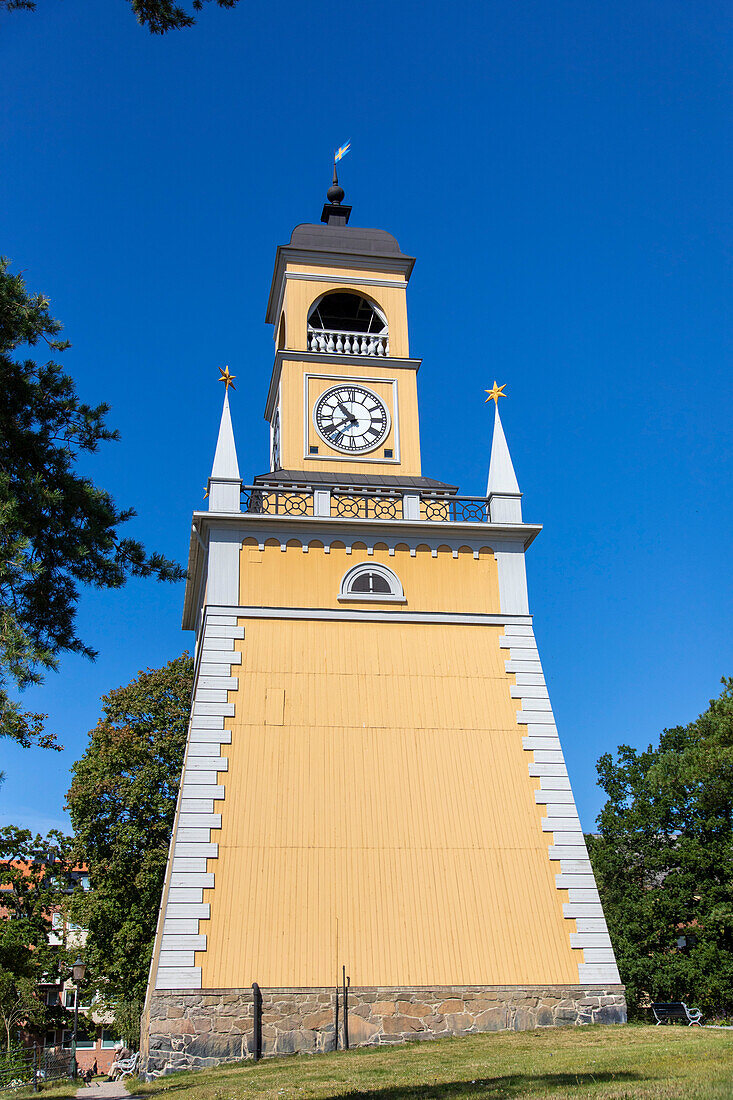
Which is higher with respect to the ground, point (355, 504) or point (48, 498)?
point (355, 504)

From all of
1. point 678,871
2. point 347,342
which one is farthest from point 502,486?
point 678,871

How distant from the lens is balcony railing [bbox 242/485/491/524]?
1966 cm

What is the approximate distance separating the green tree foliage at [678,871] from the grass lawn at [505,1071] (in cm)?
1561

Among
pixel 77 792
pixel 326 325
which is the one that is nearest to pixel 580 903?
pixel 326 325

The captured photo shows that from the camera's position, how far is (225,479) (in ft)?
64.0

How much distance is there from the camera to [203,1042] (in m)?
14.7

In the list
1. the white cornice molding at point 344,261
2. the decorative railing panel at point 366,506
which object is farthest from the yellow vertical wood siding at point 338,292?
the decorative railing panel at point 366,506

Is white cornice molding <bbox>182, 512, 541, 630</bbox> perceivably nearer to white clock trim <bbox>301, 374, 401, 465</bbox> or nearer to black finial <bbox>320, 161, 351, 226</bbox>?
white clock trim <bbox>301, 374, 401, 465</bbox>

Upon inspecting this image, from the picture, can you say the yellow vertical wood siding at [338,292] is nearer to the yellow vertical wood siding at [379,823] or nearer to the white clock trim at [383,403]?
the white clock trim at [383,403]

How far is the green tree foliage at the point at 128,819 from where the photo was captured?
28016mm

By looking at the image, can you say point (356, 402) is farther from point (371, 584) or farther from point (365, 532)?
point (371, 584)

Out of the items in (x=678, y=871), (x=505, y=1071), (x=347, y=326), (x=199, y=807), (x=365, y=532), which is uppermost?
(x=347, y=326)

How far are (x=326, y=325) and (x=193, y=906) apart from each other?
14.6 meters

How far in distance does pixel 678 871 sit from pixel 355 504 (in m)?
19.6
